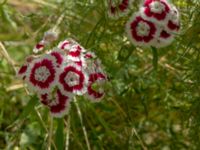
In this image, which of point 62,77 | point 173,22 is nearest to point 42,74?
point 62,77

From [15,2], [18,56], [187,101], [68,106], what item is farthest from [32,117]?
[15,2]

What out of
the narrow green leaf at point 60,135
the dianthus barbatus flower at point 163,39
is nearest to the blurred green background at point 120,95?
the narrow green leaf at point 60,135

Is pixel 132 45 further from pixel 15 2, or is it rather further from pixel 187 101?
pixel 15 2

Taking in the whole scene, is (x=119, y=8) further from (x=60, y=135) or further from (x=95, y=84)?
(x=60, y=135)

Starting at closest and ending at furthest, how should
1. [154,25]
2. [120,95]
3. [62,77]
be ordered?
[62,77], [154,25], [120,95]

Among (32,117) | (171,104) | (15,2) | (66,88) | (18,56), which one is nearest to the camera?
(66,88)

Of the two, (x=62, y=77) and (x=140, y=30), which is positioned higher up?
(x=140, y=30)

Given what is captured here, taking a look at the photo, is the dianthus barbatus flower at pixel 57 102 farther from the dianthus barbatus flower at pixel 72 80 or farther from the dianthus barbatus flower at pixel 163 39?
the dianthus barbatus flower at pixel 163 39
